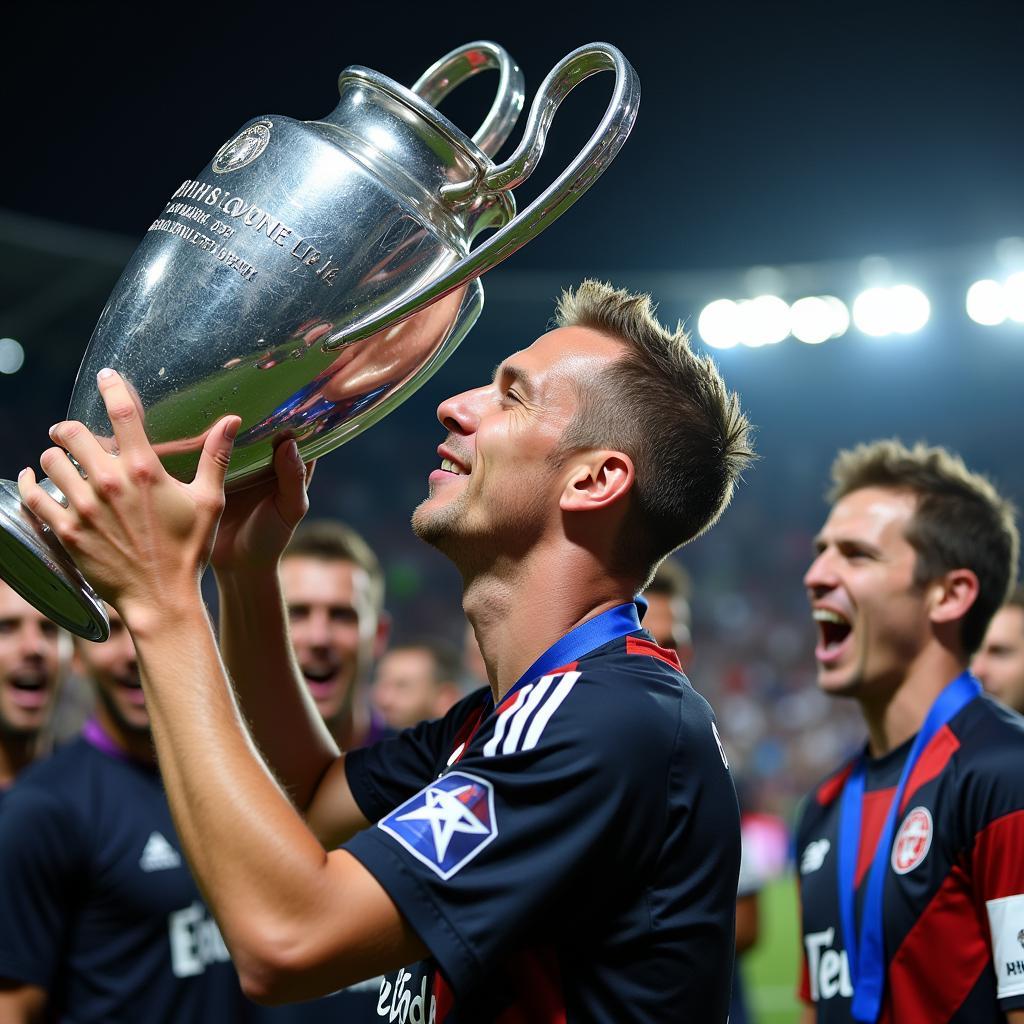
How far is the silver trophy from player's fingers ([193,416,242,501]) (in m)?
0.03

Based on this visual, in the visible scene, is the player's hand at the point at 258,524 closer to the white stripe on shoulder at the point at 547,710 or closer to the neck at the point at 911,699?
the white stripe on shoulder at the point at 547,710

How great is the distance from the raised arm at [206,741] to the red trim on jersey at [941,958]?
149 centimetres

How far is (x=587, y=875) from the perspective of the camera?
4.47 ft

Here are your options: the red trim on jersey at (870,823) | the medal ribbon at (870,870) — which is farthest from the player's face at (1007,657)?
the red trim on jersey at (870,823)

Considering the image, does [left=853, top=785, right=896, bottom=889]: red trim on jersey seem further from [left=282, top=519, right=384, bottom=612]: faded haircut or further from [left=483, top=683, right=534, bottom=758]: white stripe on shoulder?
[left=282, top=519, right=384, bottom=612]: faded haircut

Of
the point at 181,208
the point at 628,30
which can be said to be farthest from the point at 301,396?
the point at 628,30

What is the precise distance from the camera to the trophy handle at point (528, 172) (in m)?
1.42

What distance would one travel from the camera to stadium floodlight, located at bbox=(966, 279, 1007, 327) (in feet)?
51.2

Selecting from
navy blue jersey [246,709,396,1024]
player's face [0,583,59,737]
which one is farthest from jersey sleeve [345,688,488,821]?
player's face [0,583,59,737]

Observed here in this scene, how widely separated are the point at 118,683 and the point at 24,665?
0.97 meters

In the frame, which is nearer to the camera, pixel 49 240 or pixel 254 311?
pixel 254 311

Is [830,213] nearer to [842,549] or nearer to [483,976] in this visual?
[842,549]

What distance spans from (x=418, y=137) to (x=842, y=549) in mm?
1948

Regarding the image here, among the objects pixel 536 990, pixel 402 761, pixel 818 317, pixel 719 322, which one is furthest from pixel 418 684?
pixel 818 317
